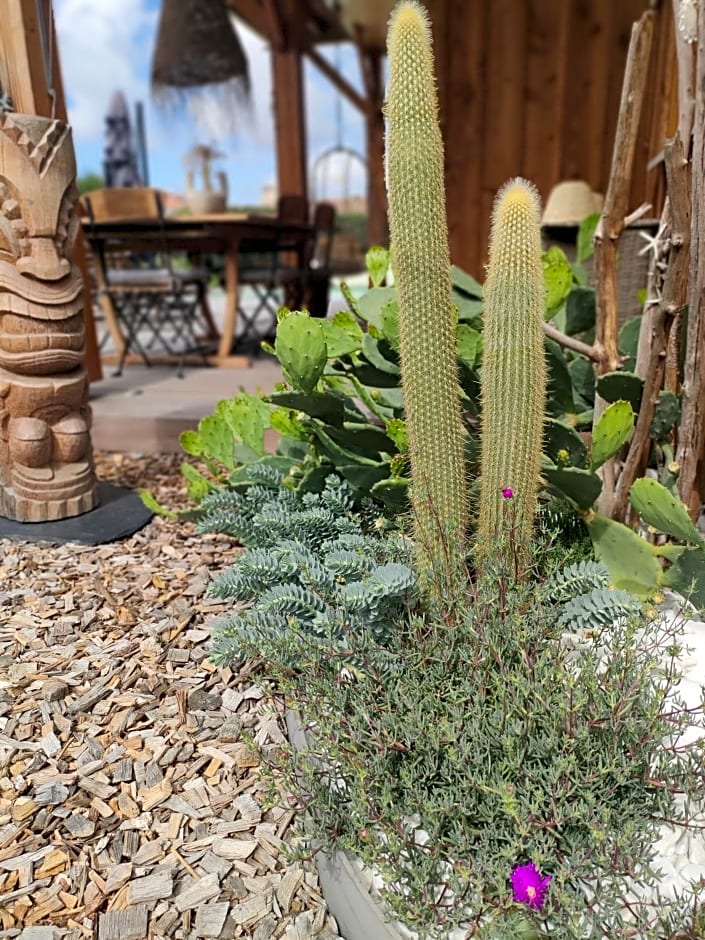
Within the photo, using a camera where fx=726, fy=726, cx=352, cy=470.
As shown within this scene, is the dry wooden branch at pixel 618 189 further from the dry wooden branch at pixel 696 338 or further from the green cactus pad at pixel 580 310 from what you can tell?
the green cactus pad at pixel 580 310

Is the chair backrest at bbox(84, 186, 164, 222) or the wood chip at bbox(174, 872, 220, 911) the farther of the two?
the chair backrest at bbox(84, 186, 164, 222)

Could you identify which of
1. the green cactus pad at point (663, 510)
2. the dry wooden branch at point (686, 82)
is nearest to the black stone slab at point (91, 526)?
the green cactus pad at point (663, 510)

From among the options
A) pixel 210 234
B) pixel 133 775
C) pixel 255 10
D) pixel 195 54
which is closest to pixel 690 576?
→ pixel 133 775

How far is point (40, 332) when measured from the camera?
2.09m

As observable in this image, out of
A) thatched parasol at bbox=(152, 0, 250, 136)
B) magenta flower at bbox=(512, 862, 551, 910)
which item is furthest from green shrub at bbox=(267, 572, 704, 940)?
thatched parasol at bbox=(152, 0, 250, 136)

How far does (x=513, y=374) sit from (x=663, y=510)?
376 millimetres

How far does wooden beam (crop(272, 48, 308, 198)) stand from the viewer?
264 inches

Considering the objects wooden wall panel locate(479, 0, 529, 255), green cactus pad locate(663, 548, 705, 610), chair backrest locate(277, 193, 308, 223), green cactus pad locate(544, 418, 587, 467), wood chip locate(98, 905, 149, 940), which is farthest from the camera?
chair backrest locate(277, 193, 308, 223)

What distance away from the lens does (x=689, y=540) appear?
1358 millimetres

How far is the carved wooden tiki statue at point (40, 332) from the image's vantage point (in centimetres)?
202

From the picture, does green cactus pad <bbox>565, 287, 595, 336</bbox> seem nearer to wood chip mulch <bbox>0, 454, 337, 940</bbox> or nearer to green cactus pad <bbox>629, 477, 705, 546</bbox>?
green cactus pad <bbox>629, 477, 705, 546</bbox>

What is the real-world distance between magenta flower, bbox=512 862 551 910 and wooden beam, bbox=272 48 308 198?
6697 millimetres

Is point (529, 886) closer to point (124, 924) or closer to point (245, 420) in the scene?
point (124, 924)

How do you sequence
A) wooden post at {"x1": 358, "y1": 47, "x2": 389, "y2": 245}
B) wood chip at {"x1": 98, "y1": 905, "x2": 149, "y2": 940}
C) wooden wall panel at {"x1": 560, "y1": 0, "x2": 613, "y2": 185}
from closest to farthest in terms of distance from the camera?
wood chip at {"x1": 98, "y1": 905, "x2": 149, "y2": 940}
wooden wall panel at {"x1": 560, "y1": 0, "x2": 613, "y2": 185}
wooden post at {"x1": 358, "y1": 47, "x2": 389, "y2": 245}
